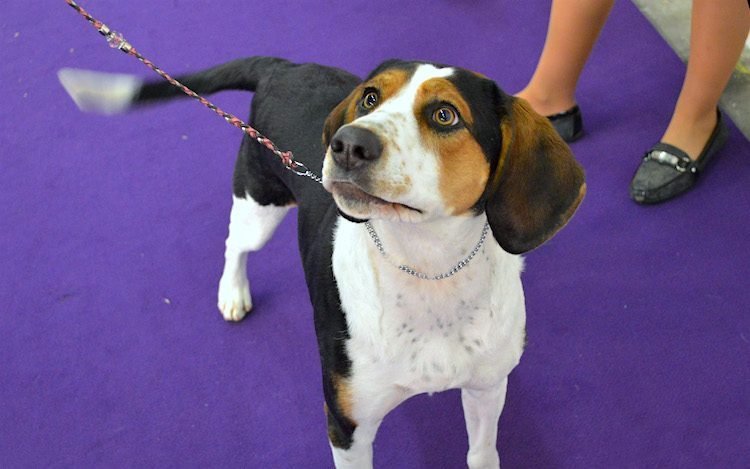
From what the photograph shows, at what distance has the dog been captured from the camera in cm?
139

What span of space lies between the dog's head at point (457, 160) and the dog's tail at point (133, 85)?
2.57 feet

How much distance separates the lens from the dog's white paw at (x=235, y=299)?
2648 mm

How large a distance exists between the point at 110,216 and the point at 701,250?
2089mm

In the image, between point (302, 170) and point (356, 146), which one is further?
point (302, 170)

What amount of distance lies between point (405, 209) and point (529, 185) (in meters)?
0.24

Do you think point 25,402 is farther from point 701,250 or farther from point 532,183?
point 701,250

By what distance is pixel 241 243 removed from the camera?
253 centimetres

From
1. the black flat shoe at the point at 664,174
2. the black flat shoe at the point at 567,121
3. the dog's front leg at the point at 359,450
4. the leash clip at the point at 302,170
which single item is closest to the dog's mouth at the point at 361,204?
the leash clip at the point at 302,170

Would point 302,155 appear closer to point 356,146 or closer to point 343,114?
point 343,114

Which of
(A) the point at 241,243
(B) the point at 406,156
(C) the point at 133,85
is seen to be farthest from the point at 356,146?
(A) the point at 241,243

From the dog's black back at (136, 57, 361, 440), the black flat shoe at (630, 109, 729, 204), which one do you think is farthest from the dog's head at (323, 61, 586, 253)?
the black flat shoe at (630, 109, 729, 204)

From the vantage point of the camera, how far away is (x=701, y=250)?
108 inches

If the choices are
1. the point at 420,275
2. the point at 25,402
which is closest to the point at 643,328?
the point at 420,275

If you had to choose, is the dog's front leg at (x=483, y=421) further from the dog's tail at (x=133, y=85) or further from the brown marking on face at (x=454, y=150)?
the dog's tail at (x=133, y=85)
